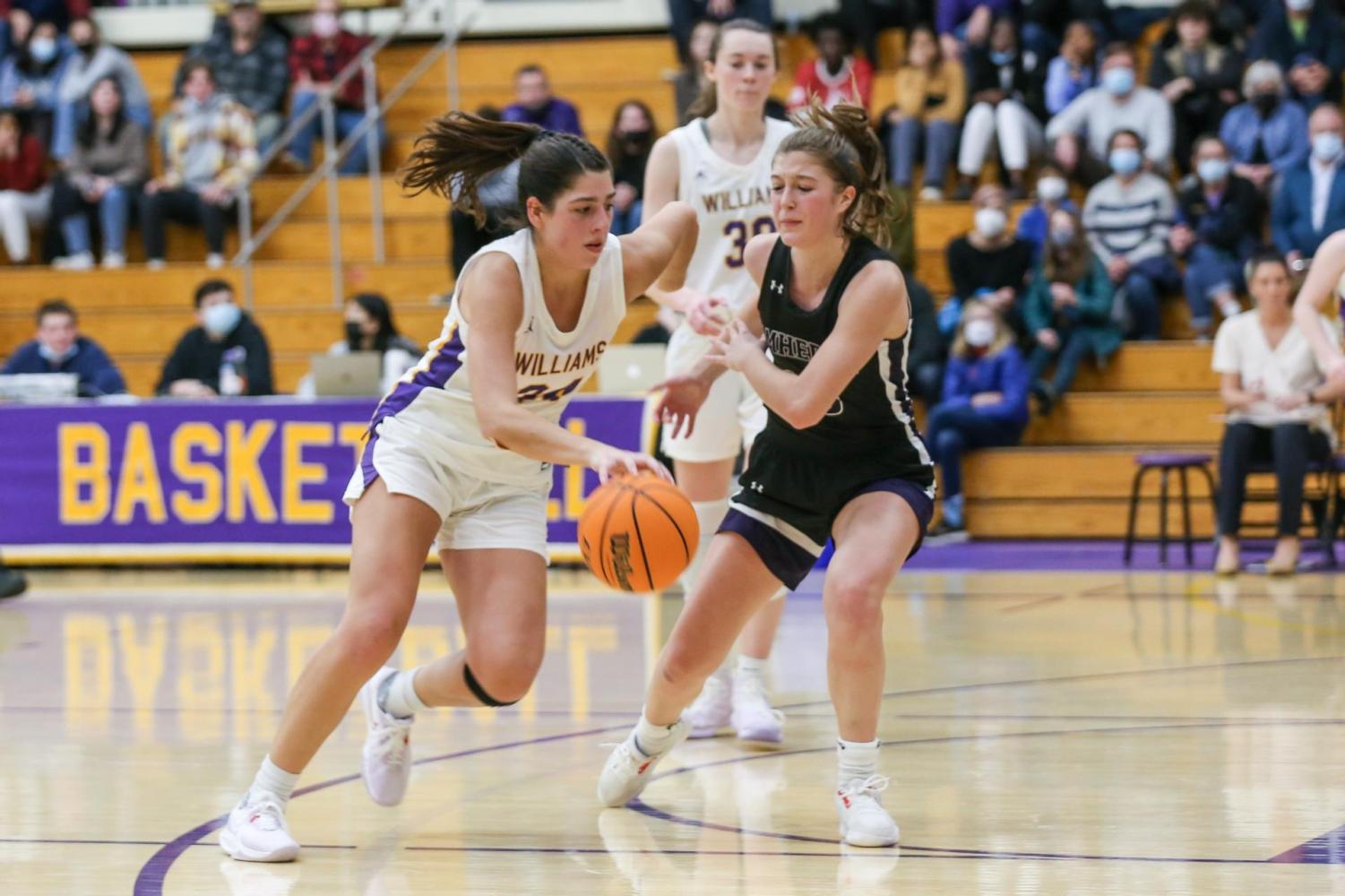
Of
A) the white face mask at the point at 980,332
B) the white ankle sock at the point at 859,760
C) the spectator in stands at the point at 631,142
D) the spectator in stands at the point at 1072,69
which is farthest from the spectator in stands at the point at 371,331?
the white ankle sock at the point at 859,760

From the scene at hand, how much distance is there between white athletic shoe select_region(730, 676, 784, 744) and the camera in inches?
211

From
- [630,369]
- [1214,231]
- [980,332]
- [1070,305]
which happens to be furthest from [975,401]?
[630,369]

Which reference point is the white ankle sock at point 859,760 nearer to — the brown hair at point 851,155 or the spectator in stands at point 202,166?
the brown hair at point 851,155

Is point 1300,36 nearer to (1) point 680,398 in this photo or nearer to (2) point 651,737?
(1) point 680,398

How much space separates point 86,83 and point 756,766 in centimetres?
1090

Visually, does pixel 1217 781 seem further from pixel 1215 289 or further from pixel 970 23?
pixel 970 23

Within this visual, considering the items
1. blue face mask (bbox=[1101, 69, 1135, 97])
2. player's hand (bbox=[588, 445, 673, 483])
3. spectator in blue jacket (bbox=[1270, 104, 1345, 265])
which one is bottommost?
player's hand (bbox=[588, 445, 673, 483])

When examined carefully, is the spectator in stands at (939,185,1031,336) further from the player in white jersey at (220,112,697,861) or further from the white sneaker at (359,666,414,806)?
the white sneaker at (359,666,414,806)

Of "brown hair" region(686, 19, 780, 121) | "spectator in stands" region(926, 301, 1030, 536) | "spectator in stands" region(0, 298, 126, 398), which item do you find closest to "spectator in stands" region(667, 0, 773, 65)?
"spectator in stands" region(926, 301, 1030, 536)

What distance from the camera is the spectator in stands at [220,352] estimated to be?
36.0 feet

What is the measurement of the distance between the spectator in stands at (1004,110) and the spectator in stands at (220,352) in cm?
475

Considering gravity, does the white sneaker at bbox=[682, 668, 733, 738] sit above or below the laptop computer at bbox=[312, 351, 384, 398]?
below

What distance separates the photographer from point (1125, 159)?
11.5m

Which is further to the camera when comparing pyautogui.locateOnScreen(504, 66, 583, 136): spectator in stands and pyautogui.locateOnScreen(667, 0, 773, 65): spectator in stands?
pyautogui.locateOnScreen(667, 0, 773, 65): spectator in stands
